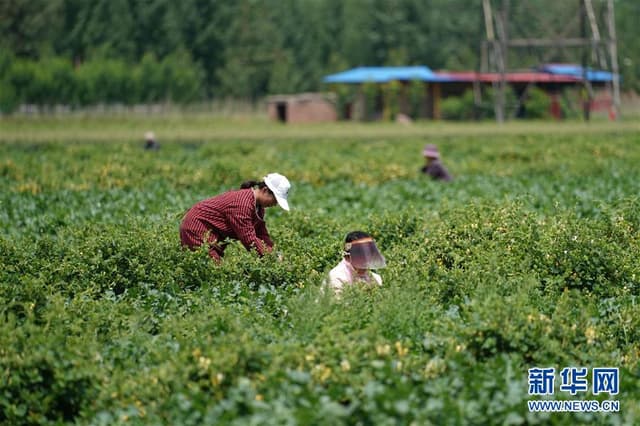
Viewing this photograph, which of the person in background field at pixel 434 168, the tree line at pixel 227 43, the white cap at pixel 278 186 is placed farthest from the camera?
the tree line at pixel 227 43

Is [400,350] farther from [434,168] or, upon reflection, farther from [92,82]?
[92,82]

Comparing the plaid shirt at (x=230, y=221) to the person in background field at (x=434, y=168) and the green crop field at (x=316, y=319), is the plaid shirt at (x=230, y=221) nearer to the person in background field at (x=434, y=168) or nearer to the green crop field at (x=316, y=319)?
the green crop field at (x=316, y=319)

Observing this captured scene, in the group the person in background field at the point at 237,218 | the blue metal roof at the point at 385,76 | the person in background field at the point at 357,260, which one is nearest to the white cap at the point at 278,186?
the person in background field at the point at 237,218

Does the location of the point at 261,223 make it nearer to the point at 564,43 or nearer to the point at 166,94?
the point at 564,43

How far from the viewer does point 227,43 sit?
66.9m

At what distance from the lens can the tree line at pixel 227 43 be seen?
4878 cm

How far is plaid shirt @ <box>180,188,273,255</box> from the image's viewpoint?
9.15 m

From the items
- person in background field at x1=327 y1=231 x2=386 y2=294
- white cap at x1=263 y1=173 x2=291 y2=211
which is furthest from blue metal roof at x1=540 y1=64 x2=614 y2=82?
person in background field at x1=327 y1=231 x2=386 y2=294

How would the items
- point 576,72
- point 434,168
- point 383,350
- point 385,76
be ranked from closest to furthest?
point 383,350
point 434,168
point 576,72
point 385,76

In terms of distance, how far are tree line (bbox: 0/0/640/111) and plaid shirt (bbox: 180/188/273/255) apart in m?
34.5

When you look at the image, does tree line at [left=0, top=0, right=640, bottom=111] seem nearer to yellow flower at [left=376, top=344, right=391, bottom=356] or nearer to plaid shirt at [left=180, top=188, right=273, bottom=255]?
plaid shirt at [left=180, top=188, right=273, bottom=255]

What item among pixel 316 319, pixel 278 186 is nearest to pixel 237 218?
pixel 278 186

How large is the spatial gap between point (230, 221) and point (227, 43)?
58914 mm

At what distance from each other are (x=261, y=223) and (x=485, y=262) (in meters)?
→ 1.98
